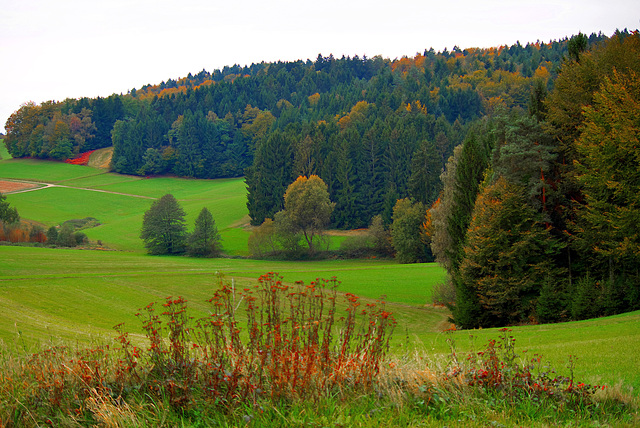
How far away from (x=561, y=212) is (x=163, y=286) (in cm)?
2802

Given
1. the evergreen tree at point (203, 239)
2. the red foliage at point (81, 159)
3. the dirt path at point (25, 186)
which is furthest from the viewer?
the red foliage at point (81, 159)

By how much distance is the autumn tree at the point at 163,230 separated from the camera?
70.0 meters

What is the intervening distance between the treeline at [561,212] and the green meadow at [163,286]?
4141 millimetres

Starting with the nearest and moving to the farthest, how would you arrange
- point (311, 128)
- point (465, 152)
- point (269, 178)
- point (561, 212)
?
point (561, 212)
point (465, 152)
point (269, 178)
point (311, 128)

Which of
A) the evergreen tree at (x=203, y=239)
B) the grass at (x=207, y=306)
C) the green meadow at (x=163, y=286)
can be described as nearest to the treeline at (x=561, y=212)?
the green meadow at (x=163, y=286)

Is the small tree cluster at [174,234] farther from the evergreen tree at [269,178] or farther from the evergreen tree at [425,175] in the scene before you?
the evergreen tree at [425,175]

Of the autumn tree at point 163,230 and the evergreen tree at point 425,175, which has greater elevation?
the evergreen tree at point 425,175

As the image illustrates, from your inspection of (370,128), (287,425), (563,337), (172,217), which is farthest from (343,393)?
(370,128)

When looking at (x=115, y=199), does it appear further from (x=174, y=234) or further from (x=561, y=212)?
(x=561, y=212)

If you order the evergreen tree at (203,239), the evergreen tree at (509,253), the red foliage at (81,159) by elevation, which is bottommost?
the evergreen tree at (203,239)

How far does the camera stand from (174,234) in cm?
7056

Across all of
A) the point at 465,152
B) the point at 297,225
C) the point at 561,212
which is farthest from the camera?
the point at 297,225

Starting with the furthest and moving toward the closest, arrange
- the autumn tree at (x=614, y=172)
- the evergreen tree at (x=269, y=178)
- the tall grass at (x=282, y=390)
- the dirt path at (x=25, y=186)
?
the dirt path at (x=25, y=186), the evergreen tree at (x=269, y=178), the autumn tree at (x=614, y=172), the tall grass at (x=282, y=390)

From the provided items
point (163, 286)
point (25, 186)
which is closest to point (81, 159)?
point (25, 186)
